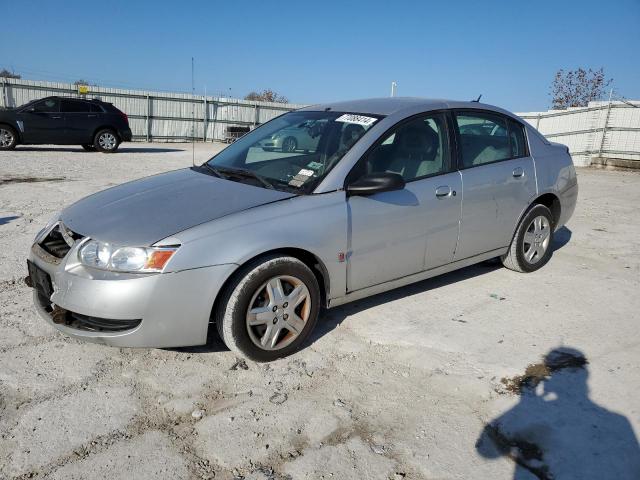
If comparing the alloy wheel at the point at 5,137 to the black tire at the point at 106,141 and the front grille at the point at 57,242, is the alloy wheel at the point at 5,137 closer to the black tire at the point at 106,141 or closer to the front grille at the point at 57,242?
the black tire at the point at 106,141

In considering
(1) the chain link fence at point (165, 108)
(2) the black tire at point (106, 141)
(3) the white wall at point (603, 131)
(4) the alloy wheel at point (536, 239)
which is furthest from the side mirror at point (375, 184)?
(1) the chain link fence at point (165, 108)

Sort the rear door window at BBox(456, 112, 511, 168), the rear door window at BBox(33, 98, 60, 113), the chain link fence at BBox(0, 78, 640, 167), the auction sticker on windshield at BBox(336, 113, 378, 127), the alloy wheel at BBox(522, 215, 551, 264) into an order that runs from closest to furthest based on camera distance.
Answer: the auction sticker on windshield at BBox(336, 113, 378, 127)
the rear door window at BBox(456, 112, 511, 168)
the alloy wheel at BBox(522, 215, 551, 264)
the rear door window at BBox(33, 98, 60, 113)
the chain link fence at BBox(0, 78, 640, 167)

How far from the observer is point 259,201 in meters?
3.29

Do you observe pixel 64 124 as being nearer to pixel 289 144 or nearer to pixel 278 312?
pixel 289 144

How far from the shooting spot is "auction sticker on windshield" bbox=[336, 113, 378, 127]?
12.6 ft

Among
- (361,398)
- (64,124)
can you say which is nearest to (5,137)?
(64,124)

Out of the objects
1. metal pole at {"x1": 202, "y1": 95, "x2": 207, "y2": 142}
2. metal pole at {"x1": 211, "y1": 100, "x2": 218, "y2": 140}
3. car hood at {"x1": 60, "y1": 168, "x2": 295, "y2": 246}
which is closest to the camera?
car hood at {"x1": 60, "y1": 168, "x2": 295, "y2": 246}

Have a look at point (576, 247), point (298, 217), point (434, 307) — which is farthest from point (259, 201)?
point (576, 247)

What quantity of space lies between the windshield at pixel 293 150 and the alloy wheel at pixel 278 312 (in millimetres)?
649

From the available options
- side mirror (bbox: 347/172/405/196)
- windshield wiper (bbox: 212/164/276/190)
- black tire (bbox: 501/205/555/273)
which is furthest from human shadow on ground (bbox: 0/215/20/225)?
black tire (bbox: 501/205/555/273)

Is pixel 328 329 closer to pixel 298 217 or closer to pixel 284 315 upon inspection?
pixel 284 315

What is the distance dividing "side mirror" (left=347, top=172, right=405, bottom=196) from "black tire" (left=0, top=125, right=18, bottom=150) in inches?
582

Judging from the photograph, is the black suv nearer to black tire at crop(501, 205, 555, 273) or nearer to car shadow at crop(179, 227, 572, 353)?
car shadow at crop(179, 227, 572, 353)

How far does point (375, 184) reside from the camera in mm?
3416
